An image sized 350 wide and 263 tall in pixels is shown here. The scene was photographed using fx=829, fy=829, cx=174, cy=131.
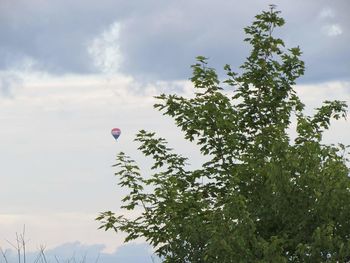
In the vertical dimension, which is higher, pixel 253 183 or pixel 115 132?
pixel 115 132

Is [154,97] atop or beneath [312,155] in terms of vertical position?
atop

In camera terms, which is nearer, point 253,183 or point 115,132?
point 253,183

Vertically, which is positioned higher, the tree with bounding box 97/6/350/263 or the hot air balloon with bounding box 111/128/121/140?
the hot air balloon with bounding box 111/128/121/140

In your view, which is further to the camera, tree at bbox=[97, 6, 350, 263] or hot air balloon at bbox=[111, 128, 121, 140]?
hot air balloon at bbox=[111, 128, 121, 140]

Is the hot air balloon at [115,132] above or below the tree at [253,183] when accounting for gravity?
→ above

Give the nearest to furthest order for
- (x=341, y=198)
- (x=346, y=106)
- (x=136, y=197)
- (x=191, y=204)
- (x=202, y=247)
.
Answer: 1. (x=341, y=198)
2. (x=202, y=247)
3. (x=191, y=204)
4. (x=136, y=197)
5. (x=346, y=106)

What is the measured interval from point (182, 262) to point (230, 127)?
212 inches

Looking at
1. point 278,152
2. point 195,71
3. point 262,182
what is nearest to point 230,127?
point 195,71

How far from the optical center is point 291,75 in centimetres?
2659

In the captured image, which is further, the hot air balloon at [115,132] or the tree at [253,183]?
the hot air balloon at [115,132]

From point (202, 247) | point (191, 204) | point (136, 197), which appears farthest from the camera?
point (136, 197)

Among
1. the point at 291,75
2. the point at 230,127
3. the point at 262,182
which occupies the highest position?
the point at 291,75

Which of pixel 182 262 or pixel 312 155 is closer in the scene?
pixel 312 155

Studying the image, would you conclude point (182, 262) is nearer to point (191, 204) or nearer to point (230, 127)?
point (191, 204)
